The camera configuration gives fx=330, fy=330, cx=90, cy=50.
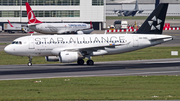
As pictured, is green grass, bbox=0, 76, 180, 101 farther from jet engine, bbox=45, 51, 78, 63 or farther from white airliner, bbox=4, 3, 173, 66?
white airliner, bbox=4, 3, 173, 66

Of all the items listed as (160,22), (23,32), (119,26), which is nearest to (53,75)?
(160,22)

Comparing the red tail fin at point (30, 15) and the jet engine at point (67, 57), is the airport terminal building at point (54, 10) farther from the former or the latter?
the jet engine at point (67, 57)

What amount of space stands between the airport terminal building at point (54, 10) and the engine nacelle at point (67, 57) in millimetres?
91813

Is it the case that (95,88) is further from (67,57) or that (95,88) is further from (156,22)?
(156,22)

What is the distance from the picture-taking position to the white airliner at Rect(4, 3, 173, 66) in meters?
43.9

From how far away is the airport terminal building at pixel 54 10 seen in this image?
5217 inches

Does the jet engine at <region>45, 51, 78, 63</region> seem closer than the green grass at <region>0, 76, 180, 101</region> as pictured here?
No

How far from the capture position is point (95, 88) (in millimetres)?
26734

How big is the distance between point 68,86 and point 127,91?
5.50 meters

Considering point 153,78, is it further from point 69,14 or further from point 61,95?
point 69,14

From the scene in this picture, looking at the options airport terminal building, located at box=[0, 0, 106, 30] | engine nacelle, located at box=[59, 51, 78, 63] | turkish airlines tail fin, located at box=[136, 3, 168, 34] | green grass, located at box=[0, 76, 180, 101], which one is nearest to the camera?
green grass, located at box=[0, 76, 180, 101]

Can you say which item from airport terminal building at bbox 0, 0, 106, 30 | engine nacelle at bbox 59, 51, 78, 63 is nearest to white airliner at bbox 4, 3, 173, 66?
engine nacelle at bbox 59, 51, 78, 63

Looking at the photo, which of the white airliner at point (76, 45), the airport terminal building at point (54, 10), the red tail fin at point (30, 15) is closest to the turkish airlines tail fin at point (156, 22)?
the white airliner at point (76, 45)

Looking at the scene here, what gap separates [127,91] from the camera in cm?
2494
